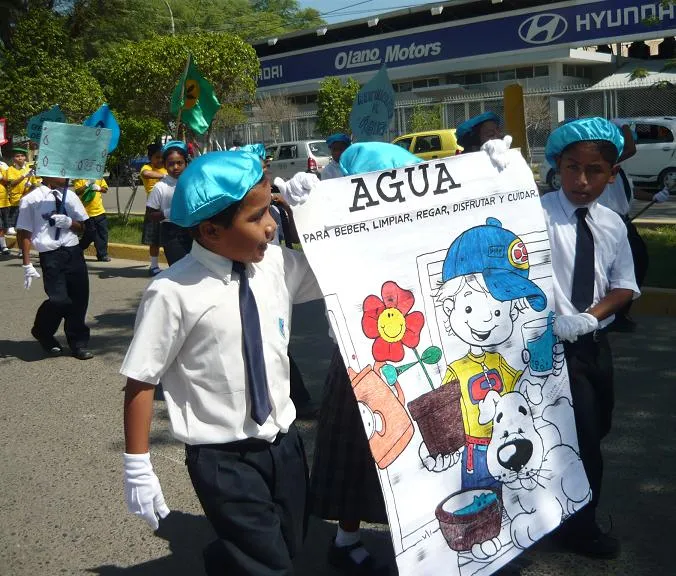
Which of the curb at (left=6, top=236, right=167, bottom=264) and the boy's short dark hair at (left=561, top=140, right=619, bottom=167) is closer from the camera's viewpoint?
the boy's short dark hair at (left=561, top=140, right=619, bottom=167)

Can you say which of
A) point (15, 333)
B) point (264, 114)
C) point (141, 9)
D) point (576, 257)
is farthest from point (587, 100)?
point (141, 9)

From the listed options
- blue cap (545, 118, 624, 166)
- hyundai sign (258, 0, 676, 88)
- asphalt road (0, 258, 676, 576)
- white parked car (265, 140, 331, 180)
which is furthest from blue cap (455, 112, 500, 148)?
hyundai sign (258, 0, 676, 88)

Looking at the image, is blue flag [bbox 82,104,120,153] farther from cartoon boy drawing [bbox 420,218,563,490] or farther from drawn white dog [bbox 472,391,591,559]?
drawn white dog [bbox 472,391,591,559]

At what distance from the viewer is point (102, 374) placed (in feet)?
22.2

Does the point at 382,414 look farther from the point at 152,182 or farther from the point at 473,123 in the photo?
the point at 152,182

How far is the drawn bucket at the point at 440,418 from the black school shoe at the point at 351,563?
0.82 metres

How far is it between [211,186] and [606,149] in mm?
1598

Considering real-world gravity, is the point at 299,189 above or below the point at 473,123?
below

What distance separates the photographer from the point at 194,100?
923 cm

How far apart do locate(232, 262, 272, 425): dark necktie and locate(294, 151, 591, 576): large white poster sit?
24 centimetres

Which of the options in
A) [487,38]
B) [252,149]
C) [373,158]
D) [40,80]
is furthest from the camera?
[487,38]

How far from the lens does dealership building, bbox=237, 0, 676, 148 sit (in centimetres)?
3186

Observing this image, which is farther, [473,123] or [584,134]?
[473,123]

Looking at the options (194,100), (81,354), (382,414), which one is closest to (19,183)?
(194,100)
